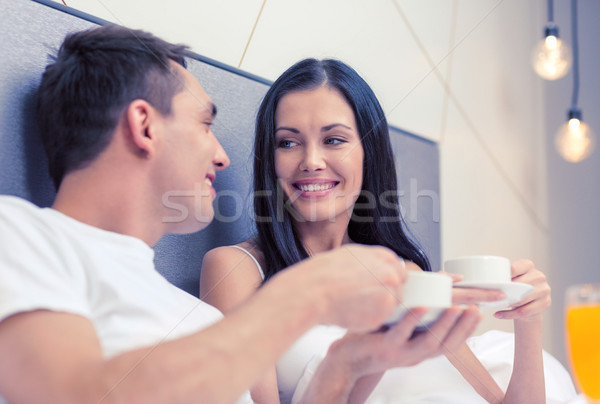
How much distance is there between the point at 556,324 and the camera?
8.31 feet

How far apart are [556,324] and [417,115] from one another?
1.25 metres

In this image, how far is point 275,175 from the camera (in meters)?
1.30

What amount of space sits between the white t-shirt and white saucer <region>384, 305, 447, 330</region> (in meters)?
0.28

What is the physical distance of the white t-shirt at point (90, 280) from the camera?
55 centimetres

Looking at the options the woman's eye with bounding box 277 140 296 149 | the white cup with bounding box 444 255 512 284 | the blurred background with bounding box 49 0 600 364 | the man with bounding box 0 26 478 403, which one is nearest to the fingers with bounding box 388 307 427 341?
the man with bounding box 0 26 478 403

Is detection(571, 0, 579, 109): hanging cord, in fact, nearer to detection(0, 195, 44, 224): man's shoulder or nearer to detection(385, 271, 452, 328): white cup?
detection(385, 271, 452, 328): white cup

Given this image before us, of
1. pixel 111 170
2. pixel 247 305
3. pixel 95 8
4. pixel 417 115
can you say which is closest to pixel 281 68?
pixel 95 8

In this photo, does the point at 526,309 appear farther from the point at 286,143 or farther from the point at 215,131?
the point at 215,131

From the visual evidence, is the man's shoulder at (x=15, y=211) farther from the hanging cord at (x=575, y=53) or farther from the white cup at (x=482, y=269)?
the hanging cord at (x=575, y=53)

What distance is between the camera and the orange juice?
626mm

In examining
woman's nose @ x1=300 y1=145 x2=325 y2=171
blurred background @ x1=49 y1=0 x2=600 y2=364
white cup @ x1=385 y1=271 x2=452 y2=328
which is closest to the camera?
white cup @ x1=385 y1=271 x2=452 y2=328

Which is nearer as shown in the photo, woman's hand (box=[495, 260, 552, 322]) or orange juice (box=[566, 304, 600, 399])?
orange juice (box=[566, 304, 600, 399])

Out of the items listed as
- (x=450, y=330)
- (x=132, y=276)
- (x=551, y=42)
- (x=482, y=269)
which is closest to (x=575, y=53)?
(x=551, y=42)

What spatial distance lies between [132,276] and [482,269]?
0.48 metres
